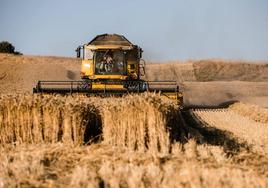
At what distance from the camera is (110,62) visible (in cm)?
2653

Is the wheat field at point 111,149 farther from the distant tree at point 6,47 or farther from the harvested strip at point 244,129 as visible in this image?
the distant tree at point 6,47

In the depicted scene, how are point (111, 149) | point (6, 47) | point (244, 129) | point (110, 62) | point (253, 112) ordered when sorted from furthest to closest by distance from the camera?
point (6, 47), point (253, 112), point (110, 62), point (244, 129), point (111, 149)

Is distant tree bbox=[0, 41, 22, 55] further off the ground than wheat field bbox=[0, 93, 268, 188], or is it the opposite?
distant tree bbox=[0, 41, 22, 55]

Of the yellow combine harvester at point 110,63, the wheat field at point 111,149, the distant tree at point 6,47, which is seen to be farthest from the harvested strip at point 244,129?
the distant tree at point 6,47

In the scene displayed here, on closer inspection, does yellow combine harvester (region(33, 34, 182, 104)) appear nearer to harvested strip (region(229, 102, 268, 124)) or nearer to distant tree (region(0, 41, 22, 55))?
harvested strip (region(229, 102, 268, 124))

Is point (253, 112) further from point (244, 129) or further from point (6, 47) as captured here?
point (6, 47)

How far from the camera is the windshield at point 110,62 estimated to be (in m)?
26.4

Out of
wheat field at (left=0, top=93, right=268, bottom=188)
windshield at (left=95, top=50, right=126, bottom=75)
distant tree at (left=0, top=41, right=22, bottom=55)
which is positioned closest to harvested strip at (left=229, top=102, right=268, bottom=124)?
windshield at (left=95, top=50, right=126, bottom=75)

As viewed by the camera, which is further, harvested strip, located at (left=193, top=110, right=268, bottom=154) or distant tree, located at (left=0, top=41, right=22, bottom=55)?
distant tree, located at (left=0, top=41, right=22, bottom=55)

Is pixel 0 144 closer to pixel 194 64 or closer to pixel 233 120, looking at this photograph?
pixel 233 120

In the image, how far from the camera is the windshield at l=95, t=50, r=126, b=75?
26.4m

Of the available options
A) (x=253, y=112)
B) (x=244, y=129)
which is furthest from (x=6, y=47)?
(x=244, y=129)

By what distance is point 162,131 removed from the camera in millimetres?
12820

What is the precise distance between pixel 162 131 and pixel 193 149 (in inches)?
29.0
